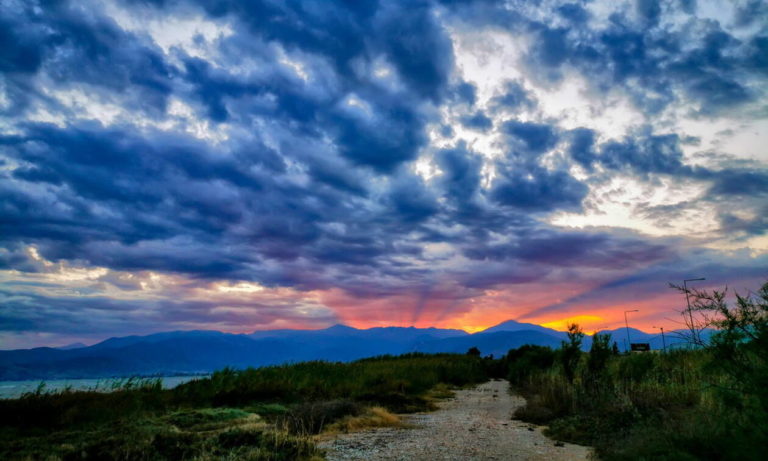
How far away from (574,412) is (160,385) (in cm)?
1592

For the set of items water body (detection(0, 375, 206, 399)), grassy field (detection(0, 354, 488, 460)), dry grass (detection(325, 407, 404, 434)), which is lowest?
dry grass (detection(325, 407, 404, 434))

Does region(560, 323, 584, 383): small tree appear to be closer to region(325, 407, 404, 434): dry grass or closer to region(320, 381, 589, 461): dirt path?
region(320, 381, 589, 461): dirt path

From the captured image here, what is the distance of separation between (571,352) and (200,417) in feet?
63.2

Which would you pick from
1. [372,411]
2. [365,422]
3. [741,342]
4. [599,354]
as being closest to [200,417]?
[365,422]

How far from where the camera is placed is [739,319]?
6.29m

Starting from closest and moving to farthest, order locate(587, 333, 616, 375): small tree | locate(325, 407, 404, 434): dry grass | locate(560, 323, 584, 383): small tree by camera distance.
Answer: locate(325, 407, 404, 434): dry grass, locate(587, 333, 616, 375): small tree, locate(560, 323, 584, 383): small tree

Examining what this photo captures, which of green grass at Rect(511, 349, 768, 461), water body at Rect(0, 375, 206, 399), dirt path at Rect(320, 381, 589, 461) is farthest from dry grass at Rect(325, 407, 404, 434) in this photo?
water body at Rect(0, 375, 206, 399)

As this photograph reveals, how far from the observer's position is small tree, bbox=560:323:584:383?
21953 mm

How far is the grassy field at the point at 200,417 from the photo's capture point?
7.45 meters

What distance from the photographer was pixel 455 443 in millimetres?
→ 10703

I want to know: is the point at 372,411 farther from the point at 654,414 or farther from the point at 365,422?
the point at 654,414

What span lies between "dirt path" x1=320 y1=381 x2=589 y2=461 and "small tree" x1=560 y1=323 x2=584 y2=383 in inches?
342

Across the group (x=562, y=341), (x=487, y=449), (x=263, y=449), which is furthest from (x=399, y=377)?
(x=263, y=449)

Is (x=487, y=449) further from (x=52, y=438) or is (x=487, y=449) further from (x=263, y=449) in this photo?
(x=52, y=438)
